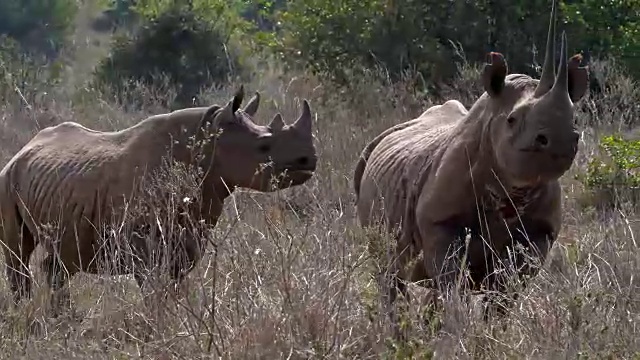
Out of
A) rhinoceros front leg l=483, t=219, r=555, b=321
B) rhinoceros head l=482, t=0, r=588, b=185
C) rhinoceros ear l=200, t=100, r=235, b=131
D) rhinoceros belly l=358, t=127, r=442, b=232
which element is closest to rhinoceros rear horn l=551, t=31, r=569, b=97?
rhinoceros head l=482, t=0, r=588, b=185

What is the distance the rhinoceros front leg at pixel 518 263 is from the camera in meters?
5.59

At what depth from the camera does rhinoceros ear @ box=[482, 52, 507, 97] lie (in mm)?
5617

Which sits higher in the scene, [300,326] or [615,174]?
[300,326]

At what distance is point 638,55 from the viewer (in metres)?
13.8

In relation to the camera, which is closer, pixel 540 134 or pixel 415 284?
pixel 540 134

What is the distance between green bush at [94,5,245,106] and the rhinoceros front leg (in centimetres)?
1371

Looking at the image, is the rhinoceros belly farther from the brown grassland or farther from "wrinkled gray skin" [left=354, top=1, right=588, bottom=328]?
the brown grassland

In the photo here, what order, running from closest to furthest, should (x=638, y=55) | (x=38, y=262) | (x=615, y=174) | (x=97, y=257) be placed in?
1. (x=97, y=257)
2. (x=38, y=262)
3. (x=615, y=174)
4. (x=638, y=55)

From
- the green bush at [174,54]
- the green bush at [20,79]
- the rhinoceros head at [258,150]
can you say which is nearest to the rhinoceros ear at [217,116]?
the rhinoceros head at [258,150]

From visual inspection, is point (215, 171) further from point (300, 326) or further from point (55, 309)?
point (300, 326)

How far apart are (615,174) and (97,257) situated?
415 cm

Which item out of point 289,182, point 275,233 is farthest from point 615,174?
point 275,233

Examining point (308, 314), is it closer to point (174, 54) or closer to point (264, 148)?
point (264, 148)

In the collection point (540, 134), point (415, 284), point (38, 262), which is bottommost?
point (38, 262)
